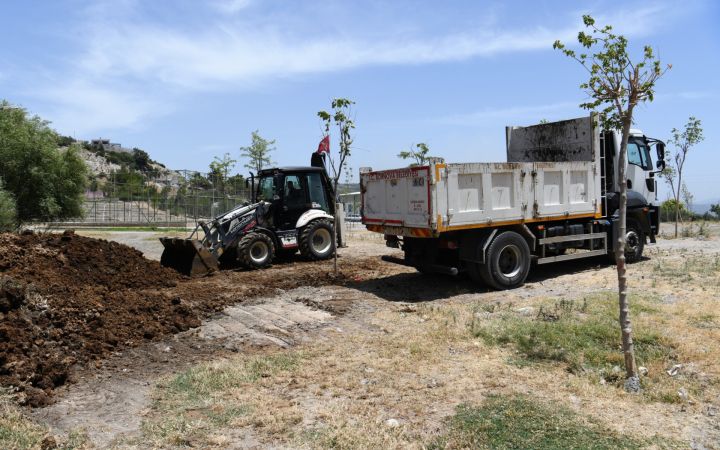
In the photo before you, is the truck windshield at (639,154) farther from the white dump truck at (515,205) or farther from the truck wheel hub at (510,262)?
the truck wheel hub at (510,262)

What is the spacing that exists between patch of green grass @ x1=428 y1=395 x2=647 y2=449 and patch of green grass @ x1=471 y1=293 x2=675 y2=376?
1.34 m

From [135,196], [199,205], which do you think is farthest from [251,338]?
[135,196]

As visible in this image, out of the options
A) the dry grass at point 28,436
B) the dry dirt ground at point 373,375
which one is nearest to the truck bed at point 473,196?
the dry dirt ground at point 373,375

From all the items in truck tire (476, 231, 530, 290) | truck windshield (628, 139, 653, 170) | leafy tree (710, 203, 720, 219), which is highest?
truck windshield (628, 139, 653, 170)

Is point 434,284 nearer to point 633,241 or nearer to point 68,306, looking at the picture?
point 633,241

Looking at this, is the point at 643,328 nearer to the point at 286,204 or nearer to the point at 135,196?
the point at 286,204

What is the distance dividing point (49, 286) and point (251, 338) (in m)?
3.37

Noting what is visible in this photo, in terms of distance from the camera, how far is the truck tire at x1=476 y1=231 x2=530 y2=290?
31.8 feet

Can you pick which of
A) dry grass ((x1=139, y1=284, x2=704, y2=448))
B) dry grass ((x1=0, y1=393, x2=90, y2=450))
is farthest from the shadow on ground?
dry grass ((x1=0, y1=393, x2=90, y2=450))

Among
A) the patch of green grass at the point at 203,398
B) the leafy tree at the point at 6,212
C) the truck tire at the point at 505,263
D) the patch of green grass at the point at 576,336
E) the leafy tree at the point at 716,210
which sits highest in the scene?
the leafy tree at the point at 6,212

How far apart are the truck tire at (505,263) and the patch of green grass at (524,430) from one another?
5039 mm

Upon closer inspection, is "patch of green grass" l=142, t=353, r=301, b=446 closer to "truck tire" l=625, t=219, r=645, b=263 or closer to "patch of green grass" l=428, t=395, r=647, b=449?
"patch of green grass" l=428, t=395, r=647, b=449

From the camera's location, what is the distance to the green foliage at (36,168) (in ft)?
59.1

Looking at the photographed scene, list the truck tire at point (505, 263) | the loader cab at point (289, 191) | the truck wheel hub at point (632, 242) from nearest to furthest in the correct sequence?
the truck tire at point (505, 263)
the truck wheel hub at point (632, 242)
the loader cab at point (289, 191)
